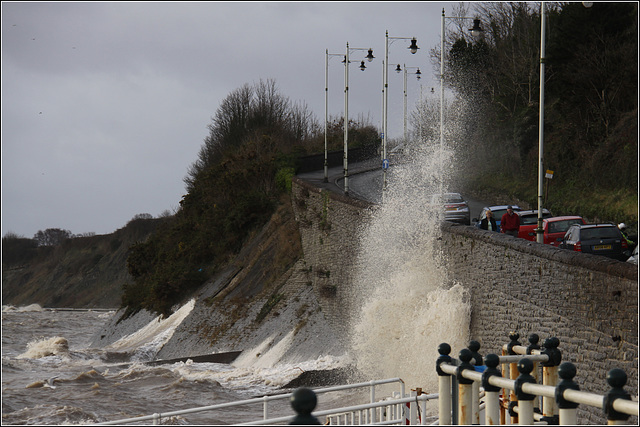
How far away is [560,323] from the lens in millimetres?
14633

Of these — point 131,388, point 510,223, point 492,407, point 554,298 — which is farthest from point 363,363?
point 492,407

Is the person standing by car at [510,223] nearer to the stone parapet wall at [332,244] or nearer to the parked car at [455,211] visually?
the stone parapet wall at [332,244]

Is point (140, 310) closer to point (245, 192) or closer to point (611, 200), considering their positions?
point (245, 192)

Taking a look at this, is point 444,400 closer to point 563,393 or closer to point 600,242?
point 563,393

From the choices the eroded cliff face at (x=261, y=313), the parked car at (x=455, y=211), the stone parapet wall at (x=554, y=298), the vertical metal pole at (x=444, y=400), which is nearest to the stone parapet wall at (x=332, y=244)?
the eroded cliff face at (x=261, y=313)

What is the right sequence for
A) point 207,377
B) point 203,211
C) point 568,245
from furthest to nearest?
1. point 203,211
2. point 207,377
3. point 568,245

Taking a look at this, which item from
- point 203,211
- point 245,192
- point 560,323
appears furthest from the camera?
point 203,211

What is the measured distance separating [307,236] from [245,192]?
12.3 m

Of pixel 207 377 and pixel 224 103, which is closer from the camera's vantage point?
pixel 207 377

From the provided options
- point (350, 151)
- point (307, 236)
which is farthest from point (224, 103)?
point (307, 236)

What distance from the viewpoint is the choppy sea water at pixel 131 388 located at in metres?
22.8

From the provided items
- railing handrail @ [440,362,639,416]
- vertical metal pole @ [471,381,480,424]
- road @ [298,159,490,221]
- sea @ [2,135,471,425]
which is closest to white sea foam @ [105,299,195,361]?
sea @ [2,135,471,425]

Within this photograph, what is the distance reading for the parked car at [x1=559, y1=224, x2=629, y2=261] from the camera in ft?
75.9

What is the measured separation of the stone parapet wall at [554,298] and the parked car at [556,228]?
23.3 ft
